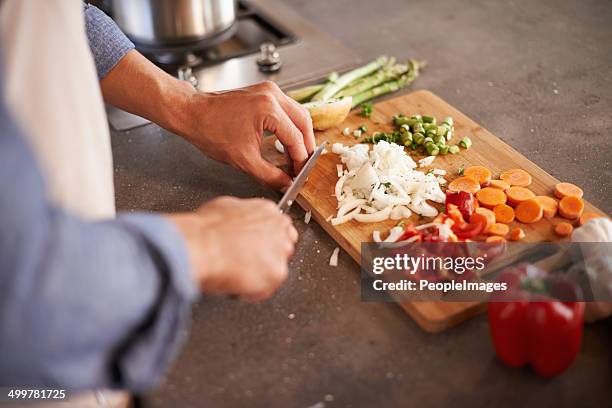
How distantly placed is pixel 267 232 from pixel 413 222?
38cm

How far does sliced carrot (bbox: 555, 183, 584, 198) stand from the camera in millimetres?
1253

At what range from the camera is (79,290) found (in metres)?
0.71

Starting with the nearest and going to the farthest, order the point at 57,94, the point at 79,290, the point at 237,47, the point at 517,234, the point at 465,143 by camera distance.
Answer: the point at 79,290 → the point at 57,94 → the point at 517,234 → the point at 465,143 → the point at 237,47

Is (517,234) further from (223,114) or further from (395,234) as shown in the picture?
(223,114)

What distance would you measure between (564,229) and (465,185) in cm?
20

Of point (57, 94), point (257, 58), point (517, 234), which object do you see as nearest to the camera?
point (57, 94)

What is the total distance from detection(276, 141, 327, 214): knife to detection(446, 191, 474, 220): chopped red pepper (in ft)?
0.88

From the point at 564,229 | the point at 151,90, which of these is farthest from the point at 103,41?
the point at 564,229

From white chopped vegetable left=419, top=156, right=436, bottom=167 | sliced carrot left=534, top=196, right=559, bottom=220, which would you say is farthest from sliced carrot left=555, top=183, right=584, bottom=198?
white chopped vegetable left=419, top=156, right=436, bottom=167

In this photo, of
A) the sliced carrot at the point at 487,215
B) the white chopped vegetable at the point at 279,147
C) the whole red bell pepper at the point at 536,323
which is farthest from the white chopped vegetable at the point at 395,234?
the white chopped vegetable at the point at 279,147

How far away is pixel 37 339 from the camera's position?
0.70 meters

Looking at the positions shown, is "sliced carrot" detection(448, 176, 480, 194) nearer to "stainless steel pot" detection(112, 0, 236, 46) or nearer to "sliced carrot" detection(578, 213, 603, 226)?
"sliced carrot" detection(578, 213, 603, 226)

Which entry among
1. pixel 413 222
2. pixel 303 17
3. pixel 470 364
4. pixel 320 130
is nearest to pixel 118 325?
pixel 470 364

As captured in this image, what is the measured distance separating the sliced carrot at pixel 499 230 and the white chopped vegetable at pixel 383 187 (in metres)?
0.10
